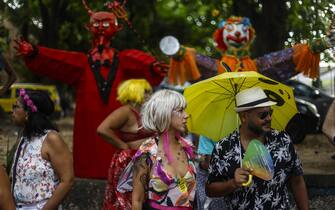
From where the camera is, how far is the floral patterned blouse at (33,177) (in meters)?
4.45

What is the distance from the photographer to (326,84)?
11.3m

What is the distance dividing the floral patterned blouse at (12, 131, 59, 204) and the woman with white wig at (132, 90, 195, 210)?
607 millimetres

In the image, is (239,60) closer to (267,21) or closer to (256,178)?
(267,21)

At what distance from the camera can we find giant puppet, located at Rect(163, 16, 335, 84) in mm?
7457

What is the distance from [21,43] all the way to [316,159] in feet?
11.8

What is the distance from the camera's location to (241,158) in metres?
4.09

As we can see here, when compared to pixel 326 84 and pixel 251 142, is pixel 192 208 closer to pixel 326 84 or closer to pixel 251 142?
pixel 251 142

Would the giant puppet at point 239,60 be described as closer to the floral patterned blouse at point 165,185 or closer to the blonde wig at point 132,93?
the blonde wig at point 132,93

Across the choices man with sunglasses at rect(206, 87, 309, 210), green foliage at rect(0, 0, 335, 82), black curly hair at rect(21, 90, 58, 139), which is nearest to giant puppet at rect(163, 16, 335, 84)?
green foliage at rect(0, 0, 335, 82)

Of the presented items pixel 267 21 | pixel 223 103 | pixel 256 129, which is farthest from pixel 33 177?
pixel 267 21

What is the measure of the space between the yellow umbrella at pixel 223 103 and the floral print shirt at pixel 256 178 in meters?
0.46

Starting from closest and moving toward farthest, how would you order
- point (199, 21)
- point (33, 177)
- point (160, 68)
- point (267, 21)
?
1. point (33, 177)
2. point (160, 68)
3. point (267, 21)
4. point (199, 21)

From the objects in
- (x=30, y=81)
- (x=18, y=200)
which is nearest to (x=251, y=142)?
(x=18, y=200)

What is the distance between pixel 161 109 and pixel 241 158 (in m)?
0.52
